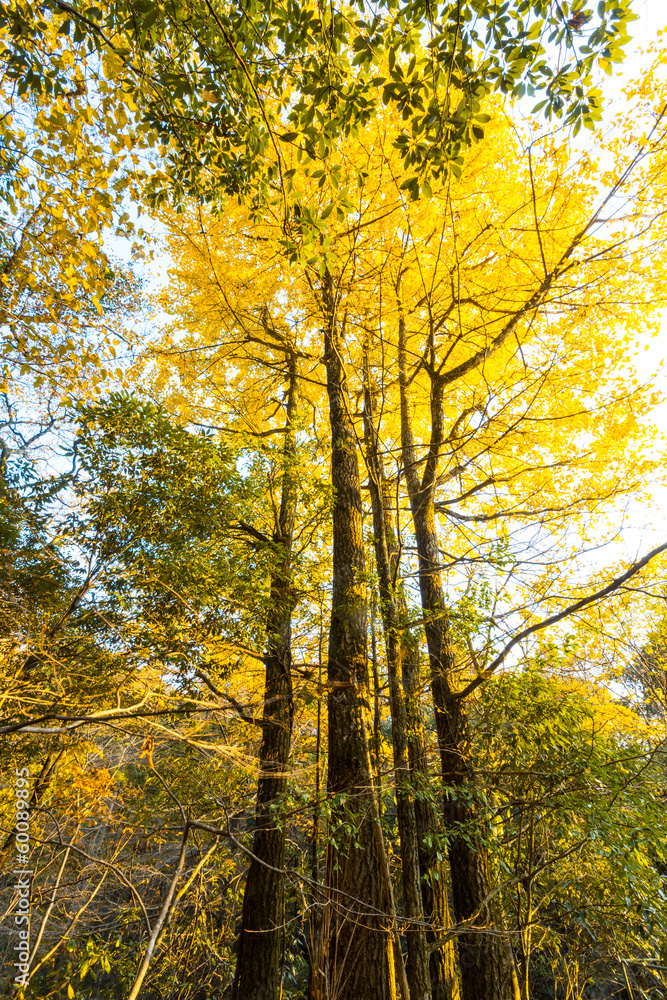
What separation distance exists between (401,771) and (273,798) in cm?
168

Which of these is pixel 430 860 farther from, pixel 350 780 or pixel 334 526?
pixel 334 526

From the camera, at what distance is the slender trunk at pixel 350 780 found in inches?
91.5

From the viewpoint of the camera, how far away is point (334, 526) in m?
3.86

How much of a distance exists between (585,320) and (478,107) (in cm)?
333

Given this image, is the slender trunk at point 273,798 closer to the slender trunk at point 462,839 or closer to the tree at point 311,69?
the slender trunk at point 462,839

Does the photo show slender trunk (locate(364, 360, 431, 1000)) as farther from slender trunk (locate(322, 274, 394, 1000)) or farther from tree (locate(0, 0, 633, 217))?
tree (locate(0, 0, 633, 217))

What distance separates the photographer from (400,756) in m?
2.48

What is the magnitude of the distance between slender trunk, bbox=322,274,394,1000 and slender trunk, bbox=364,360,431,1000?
16cm

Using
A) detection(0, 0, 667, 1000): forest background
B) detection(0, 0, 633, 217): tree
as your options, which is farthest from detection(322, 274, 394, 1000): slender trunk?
detection(0, 0, 633, 217): tree

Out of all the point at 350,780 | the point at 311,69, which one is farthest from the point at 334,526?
the point at 311,69

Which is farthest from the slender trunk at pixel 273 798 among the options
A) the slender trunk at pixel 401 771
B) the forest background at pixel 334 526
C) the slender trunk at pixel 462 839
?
the slender trunk at pixel 462 839

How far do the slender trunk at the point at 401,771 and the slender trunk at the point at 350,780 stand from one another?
0.52ft

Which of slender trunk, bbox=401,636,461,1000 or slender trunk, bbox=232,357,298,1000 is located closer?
slender trunk, bbox=401,636,461,1000

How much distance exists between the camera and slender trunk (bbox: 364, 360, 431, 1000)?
2213 mm
